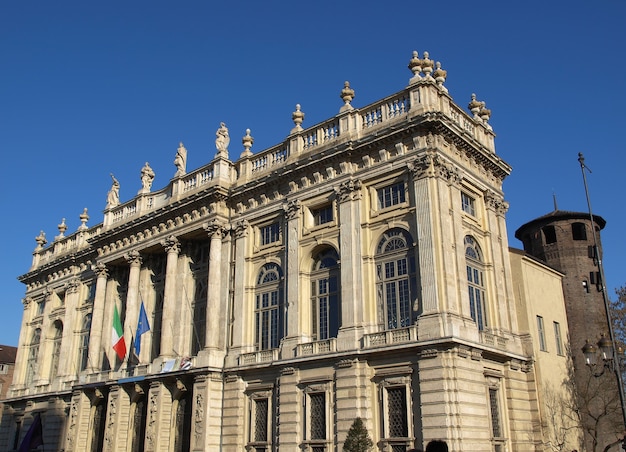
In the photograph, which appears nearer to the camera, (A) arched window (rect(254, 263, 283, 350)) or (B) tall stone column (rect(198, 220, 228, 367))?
(A) arched window (rect(254, 263, 283, 350))

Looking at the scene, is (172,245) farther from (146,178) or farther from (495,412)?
(495,412)

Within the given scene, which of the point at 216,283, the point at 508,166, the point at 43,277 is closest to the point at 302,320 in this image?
the point at 216,283

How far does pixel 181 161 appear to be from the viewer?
36.9 meters

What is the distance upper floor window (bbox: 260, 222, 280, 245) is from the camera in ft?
103

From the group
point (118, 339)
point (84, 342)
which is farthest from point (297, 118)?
point (84, 342)

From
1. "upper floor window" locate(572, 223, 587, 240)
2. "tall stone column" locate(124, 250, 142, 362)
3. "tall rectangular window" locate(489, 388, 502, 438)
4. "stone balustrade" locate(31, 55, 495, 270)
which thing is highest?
"stone balustrade" locate(31, 55, 495, 270)

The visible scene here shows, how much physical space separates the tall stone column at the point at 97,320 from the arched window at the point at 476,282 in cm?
2287

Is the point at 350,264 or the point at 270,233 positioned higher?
the point at 270,233

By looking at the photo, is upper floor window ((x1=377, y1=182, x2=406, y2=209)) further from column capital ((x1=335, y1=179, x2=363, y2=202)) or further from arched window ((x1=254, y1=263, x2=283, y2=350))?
arched window ((x1=254, y1=263, x2=283, y2=350))

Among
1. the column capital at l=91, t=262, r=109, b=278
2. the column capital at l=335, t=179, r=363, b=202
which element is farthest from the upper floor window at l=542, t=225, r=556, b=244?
the column capital at l=91, t=262, r=109, b=278

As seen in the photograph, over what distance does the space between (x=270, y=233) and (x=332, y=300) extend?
573 centimetres

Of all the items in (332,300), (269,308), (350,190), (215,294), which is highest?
(350,190)

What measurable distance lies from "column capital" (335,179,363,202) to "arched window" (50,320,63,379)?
2702 centimetres

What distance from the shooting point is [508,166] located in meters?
30.8
